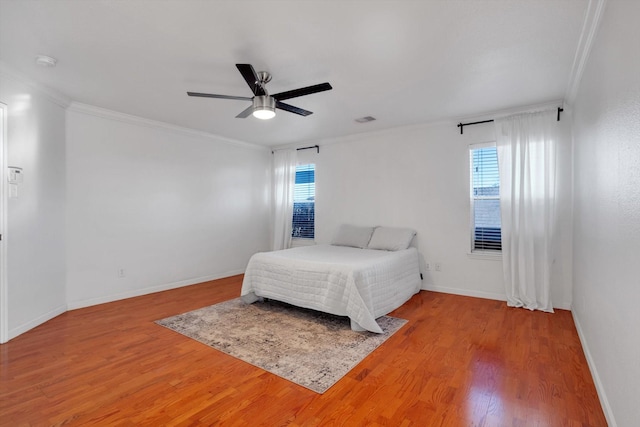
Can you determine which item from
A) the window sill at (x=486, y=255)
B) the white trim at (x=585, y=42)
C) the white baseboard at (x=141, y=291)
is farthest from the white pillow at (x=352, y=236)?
the white trim at (x=585, y=42)

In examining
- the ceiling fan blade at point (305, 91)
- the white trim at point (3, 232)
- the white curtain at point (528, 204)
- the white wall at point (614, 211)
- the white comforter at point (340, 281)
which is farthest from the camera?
the white curtain at point (528, 204)

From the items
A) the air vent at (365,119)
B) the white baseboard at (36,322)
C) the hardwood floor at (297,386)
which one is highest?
the air vent at (365,119)

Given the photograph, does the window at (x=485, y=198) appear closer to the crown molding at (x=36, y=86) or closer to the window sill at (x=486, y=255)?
the window sill at (x=486, y=255)

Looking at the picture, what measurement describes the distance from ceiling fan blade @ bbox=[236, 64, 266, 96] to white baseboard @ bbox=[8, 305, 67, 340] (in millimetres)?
3144

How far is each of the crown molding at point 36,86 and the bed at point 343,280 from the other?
2822 millimetres

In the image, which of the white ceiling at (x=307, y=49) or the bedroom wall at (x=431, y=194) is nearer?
the white ceiling at (x=307, y=49)

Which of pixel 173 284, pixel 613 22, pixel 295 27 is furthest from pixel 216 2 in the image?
pixel 173 284

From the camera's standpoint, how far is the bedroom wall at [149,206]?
155 inches

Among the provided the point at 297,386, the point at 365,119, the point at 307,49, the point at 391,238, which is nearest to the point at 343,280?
the point at 297,386

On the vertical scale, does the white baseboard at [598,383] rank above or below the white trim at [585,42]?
below

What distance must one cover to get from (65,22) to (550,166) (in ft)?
15.6

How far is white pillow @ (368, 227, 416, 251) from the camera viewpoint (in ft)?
14.7

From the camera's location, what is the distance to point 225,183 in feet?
18.6

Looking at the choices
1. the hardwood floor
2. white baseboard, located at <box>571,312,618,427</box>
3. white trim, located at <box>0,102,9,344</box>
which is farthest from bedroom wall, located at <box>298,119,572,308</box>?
white trim, located at <box>0,102,9,344</box>
